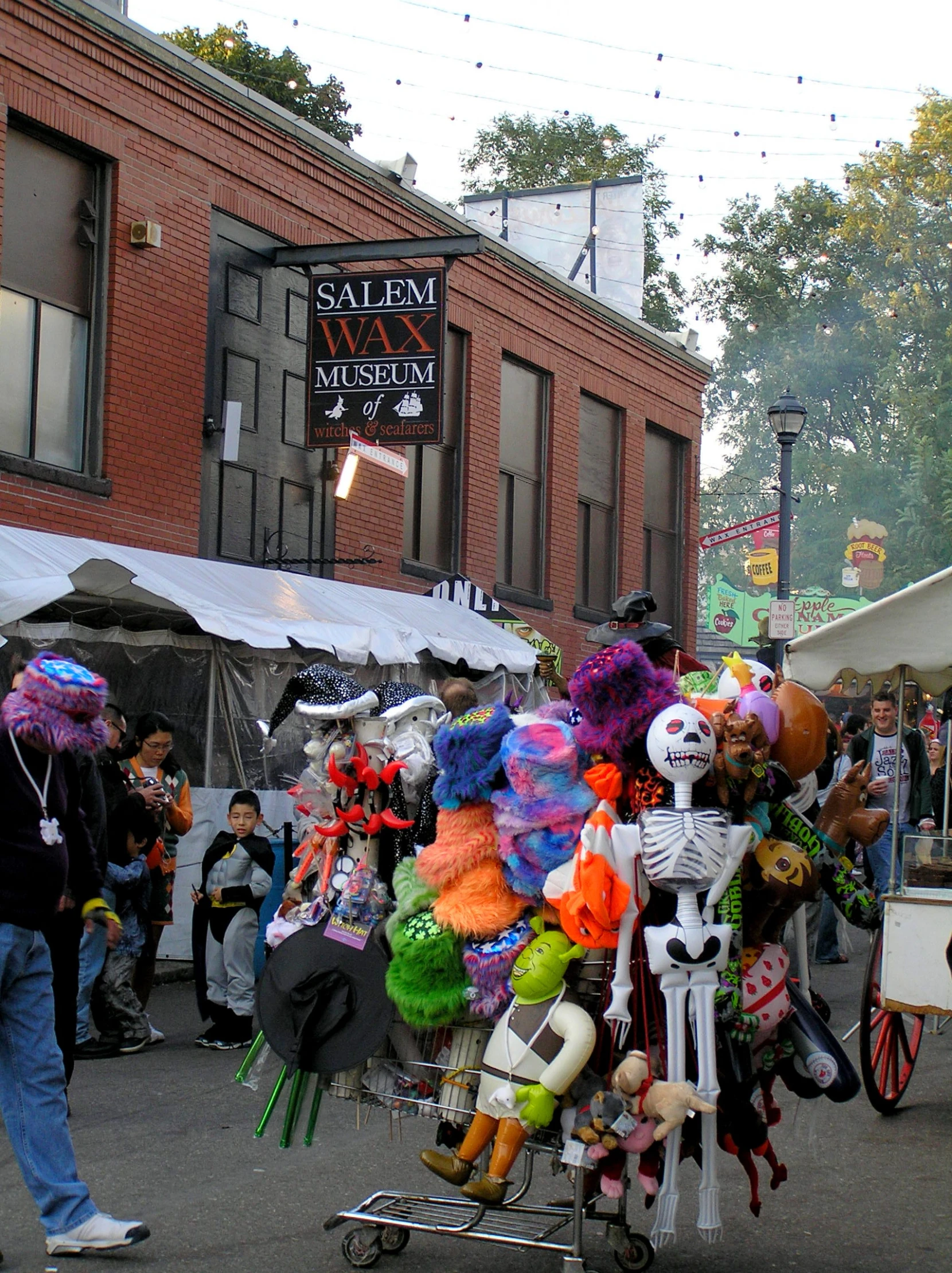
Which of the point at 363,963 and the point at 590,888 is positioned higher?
the point at 590,888

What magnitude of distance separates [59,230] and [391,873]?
361 inches

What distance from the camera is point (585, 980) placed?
4.42 m

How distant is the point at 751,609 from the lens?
42.7m

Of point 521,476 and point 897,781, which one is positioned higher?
point 521,476

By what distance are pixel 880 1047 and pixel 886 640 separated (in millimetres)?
1909

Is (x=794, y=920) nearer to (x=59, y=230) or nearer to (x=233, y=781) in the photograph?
(x=233, y=781)

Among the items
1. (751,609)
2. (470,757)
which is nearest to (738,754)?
(470,757)

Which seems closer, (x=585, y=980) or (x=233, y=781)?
(x=585, y=980)

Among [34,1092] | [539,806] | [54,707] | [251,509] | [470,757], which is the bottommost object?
[34,1092]

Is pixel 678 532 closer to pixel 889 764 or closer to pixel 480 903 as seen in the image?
pixel 889 764

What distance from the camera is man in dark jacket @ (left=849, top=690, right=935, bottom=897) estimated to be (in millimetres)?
10477

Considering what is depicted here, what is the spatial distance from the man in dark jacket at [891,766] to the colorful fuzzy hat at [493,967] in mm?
6338

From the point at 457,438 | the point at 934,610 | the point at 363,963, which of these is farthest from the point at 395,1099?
the point at 457,438

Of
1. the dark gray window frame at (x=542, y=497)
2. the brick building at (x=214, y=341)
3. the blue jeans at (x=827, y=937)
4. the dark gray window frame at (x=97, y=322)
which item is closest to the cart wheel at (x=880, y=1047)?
the blue jeans at (x=827, y=937)
